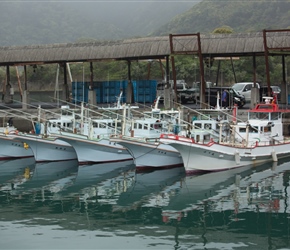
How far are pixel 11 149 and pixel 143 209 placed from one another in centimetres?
1757

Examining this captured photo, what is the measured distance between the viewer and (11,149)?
43375 mm

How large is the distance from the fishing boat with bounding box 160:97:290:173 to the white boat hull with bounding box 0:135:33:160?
12044 millimetres

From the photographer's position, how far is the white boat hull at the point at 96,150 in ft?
130

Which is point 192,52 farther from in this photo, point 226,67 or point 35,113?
point 226,67

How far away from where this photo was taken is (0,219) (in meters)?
26.5

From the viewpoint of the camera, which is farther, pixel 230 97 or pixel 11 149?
pixel 230 97

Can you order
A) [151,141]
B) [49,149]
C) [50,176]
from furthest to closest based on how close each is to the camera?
[49,149] < [151,141] < [50,176]

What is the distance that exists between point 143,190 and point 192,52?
16.4m

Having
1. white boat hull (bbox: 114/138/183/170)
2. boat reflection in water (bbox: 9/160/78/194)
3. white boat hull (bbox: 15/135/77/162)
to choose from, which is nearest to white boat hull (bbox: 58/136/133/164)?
boat reflection in water (bbox: 9/160/78/194)

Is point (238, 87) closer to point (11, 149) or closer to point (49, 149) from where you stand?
point (49, 149)

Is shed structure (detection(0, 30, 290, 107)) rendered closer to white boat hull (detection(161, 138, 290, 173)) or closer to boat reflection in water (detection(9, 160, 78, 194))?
white boat hull (detection(161, 138, 290, 173))

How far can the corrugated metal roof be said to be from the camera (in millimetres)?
45812

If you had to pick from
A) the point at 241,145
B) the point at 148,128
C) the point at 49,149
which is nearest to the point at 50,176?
the point at 49,149

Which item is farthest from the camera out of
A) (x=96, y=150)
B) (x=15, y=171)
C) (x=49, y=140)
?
(x=49, y=140)
